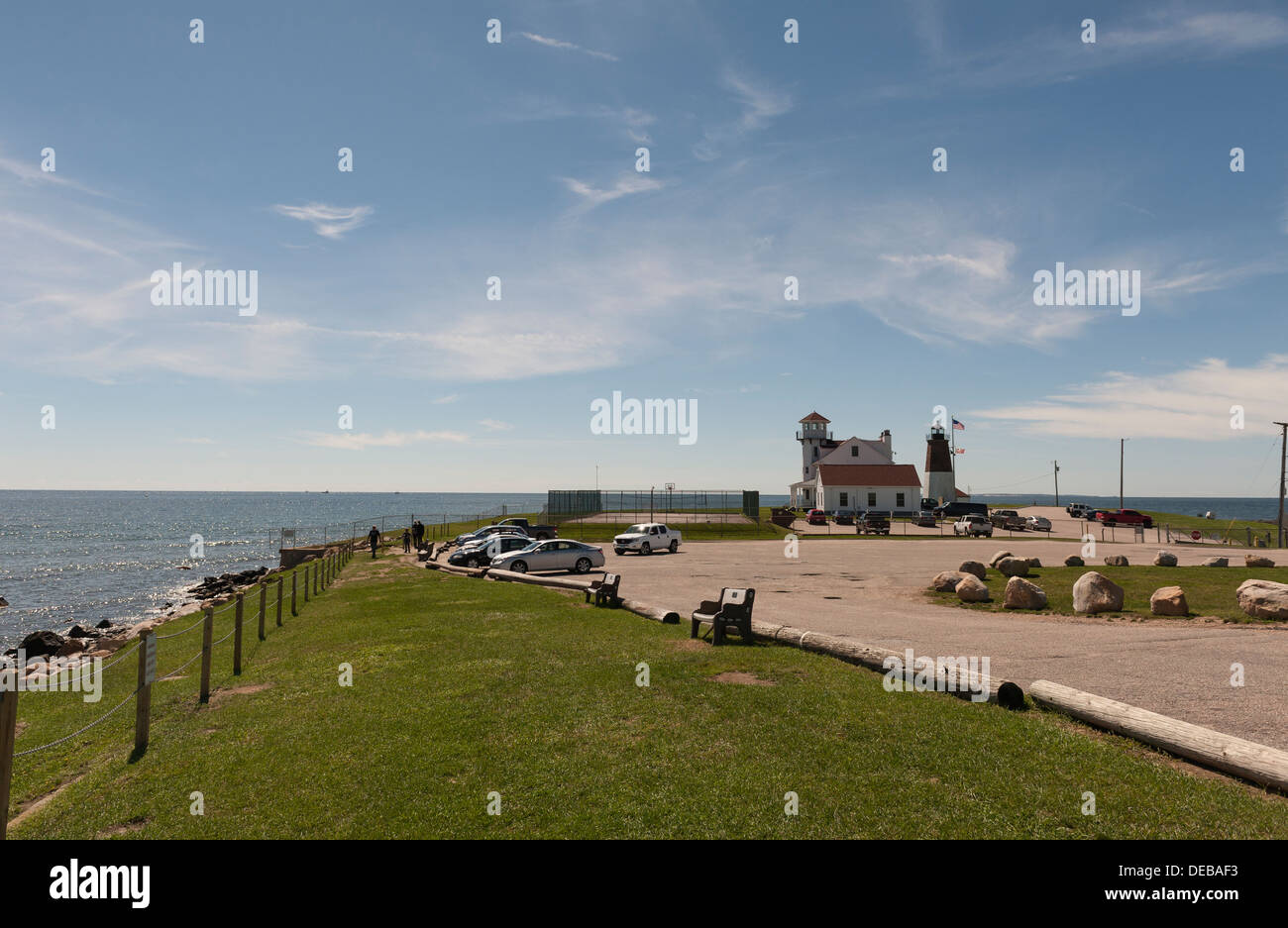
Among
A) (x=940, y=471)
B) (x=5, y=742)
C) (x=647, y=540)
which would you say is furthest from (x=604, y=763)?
(x=940, y=471)

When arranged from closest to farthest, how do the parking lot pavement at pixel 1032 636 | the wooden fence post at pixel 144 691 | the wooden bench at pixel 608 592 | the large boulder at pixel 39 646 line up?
1. the wooden fence post at pixel 144 691
2. the parking lot pavement at pixel 1032 636
3. the wooden bench at pixel 608 592
4. the large boulder at pixel 39 646

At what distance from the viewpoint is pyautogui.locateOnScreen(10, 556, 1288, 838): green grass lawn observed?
20.6 feet

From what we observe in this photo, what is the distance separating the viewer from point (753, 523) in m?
65.2

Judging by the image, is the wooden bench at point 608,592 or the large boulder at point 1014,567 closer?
the wooden bench at point 608,592

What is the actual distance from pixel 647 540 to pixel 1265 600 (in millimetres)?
27572

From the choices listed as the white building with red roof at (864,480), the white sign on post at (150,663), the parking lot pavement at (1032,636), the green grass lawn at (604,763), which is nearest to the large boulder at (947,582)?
the parking lot pavement at (1032,636)

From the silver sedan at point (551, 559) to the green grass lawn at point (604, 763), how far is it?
1707 centimetres

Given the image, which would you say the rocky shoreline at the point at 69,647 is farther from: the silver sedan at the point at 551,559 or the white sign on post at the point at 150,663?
the silver sedan at the point at 551,559

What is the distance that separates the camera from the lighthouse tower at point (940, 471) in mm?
91562

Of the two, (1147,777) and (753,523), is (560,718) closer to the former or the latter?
(1147,777)

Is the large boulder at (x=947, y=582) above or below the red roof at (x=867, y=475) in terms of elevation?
below

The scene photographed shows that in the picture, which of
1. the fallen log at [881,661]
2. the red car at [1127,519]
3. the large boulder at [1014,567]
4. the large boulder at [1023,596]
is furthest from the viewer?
the red car at [1127,519]

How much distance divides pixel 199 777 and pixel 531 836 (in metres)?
4.34

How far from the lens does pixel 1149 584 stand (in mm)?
22828
